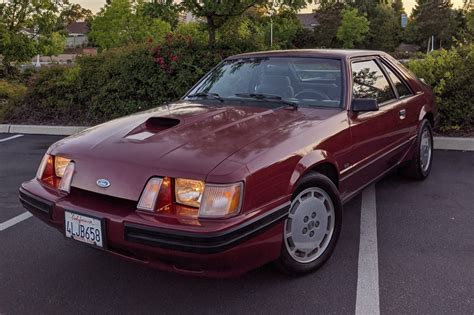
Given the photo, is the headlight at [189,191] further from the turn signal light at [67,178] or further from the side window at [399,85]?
the side window at [399,85]

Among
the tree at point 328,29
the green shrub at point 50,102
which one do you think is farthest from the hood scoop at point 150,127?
the tree at point 328,29

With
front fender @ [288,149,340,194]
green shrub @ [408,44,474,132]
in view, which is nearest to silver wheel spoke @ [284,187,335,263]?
front fender @ [288,149,340,194]

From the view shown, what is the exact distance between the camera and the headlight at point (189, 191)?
2.55 metres

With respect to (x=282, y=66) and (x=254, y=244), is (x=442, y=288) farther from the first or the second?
(x=282, y=66)

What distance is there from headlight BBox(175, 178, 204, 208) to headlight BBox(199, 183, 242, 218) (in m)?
0.05

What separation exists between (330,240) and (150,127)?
1.45 meters

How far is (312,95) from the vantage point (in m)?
3.79

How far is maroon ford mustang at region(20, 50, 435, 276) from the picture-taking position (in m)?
2.51

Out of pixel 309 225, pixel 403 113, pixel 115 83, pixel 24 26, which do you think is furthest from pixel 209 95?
pixel 24 26

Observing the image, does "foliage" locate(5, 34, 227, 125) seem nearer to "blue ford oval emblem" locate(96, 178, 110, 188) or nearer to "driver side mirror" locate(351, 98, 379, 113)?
"driver side mirror" locate(351, 98, 379, 113)

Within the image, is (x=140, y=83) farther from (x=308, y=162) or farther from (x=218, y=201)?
(x=218, y=201)

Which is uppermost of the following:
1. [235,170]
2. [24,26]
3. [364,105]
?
[24,26]

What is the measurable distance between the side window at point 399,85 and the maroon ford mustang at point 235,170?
1.30 ft

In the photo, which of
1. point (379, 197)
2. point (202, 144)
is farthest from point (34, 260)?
point (379, 197)
